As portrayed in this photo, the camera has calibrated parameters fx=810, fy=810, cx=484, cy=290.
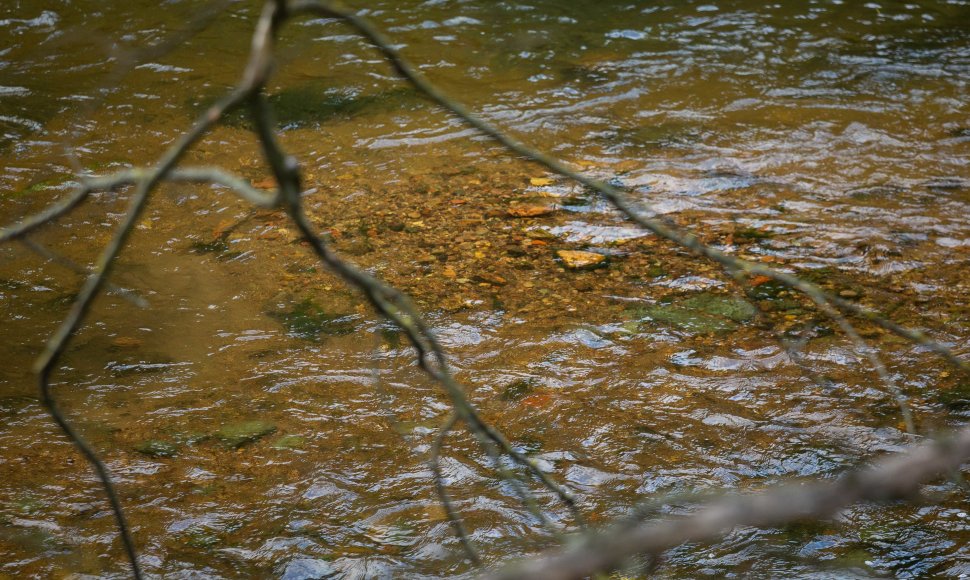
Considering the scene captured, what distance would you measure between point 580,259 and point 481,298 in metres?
0.80

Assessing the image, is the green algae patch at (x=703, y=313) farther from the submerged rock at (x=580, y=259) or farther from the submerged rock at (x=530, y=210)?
the submerged rock at (x=530, y=210)

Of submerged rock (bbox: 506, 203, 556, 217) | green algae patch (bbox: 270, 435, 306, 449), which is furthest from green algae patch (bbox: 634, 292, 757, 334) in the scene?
green algae patch (bbox: 270, 435, 306, 449)

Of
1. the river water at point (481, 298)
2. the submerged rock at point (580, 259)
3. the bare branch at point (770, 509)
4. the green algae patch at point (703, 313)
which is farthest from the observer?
the submerged rock at point (580, 259)

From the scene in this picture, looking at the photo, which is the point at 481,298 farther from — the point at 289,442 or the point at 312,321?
the point at 289,442

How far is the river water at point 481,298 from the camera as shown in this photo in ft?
11.0

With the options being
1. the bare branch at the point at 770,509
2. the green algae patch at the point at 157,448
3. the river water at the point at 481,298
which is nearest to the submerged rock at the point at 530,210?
the river water at the point at 481,298

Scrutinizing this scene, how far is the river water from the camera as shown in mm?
3354

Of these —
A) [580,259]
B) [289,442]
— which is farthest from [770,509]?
[580,259]

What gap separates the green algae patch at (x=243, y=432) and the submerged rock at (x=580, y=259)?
89.0 inches

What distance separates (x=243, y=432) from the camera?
3906 mm

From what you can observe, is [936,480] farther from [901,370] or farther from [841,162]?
[841,162]

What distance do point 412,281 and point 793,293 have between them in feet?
7.76

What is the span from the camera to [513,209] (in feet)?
19.9

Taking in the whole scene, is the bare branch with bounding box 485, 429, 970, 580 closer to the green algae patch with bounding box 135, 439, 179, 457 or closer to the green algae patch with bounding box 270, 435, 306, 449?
the green algae patch with bounding box 270, 435, 306, 449
